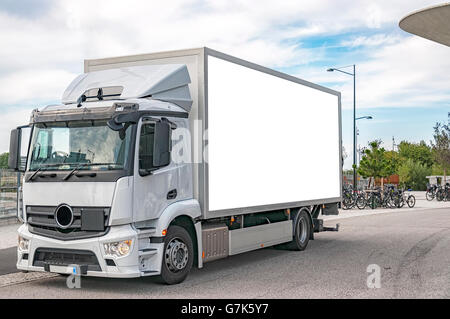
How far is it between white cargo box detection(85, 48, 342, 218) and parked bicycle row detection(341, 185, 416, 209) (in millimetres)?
17240

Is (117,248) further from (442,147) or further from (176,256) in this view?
(442,147)

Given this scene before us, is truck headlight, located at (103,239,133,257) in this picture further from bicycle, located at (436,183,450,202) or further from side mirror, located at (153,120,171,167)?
bicycle, located at (436,183,450,202)

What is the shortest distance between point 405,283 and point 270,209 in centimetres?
316

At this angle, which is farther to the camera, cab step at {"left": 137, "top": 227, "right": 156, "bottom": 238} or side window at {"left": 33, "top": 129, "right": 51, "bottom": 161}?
side window at {"left": 33, "top": 129, "right": 51, "bottom": 161}

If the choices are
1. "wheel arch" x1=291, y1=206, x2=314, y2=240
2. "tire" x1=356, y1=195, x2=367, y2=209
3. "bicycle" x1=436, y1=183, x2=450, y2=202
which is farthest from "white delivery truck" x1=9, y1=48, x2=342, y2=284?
"bicycle" x1=436, y1=183, x2=450, y2=202

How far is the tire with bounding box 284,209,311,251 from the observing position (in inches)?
500

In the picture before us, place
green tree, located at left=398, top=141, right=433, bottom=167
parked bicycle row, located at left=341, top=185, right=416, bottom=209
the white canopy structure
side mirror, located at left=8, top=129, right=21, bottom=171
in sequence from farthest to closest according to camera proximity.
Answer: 1. green tree, located at left=398, top=141, right=433, bottom=167
2. parked bicycle row, located at left=341, top=185, right=416, bottom=209
3. the white canopy structure
4. side mirror, located at left=8, top=129, right=21, bottom=171

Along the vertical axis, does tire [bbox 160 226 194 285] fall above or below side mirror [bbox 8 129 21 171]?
below

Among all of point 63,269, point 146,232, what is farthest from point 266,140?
point 63,269

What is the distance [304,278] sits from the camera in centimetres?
936

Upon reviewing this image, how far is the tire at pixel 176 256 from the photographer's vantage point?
8484 millimetres

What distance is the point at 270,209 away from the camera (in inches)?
447

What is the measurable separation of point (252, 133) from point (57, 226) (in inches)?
157
